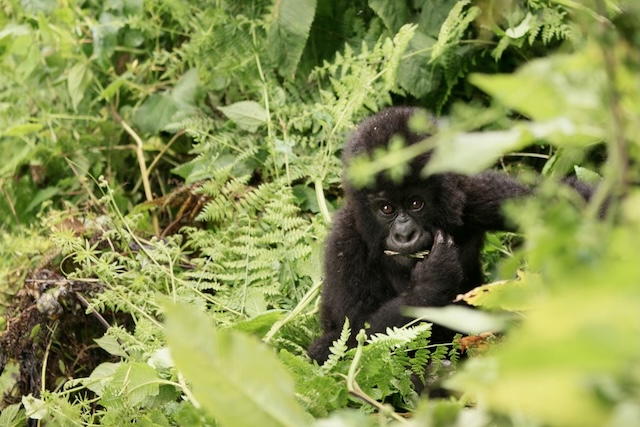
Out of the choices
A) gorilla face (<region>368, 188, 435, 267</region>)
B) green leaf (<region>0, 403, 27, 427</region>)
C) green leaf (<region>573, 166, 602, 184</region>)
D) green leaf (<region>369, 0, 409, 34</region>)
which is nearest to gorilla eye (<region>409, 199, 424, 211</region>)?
gorilla face (<region>368, 188, 435, 267</region>)

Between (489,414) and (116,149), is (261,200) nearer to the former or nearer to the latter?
(116,149)

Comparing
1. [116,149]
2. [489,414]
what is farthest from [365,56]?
[489,414]

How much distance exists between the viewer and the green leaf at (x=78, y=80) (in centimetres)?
489

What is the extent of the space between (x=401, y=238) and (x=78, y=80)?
2451mm

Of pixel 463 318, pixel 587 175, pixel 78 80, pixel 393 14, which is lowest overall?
pixel 78 80

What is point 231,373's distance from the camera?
3.71 feet

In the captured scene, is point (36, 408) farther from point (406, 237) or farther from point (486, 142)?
point (486, 142)

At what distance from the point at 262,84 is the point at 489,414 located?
333 centimetres

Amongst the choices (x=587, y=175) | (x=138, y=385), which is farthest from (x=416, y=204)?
(x=138, y=385)

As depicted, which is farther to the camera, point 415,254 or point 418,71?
point 418,71

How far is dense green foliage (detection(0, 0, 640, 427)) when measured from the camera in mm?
882

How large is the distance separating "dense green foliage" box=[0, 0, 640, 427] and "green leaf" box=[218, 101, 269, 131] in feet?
0.04

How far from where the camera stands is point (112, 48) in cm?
479

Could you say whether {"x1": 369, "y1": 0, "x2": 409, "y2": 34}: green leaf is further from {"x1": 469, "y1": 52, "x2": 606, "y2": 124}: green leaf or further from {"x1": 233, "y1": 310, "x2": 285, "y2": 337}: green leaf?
{"x1": 469, "y1": 52, "x2": 606, "y2": 124}: green leaf
